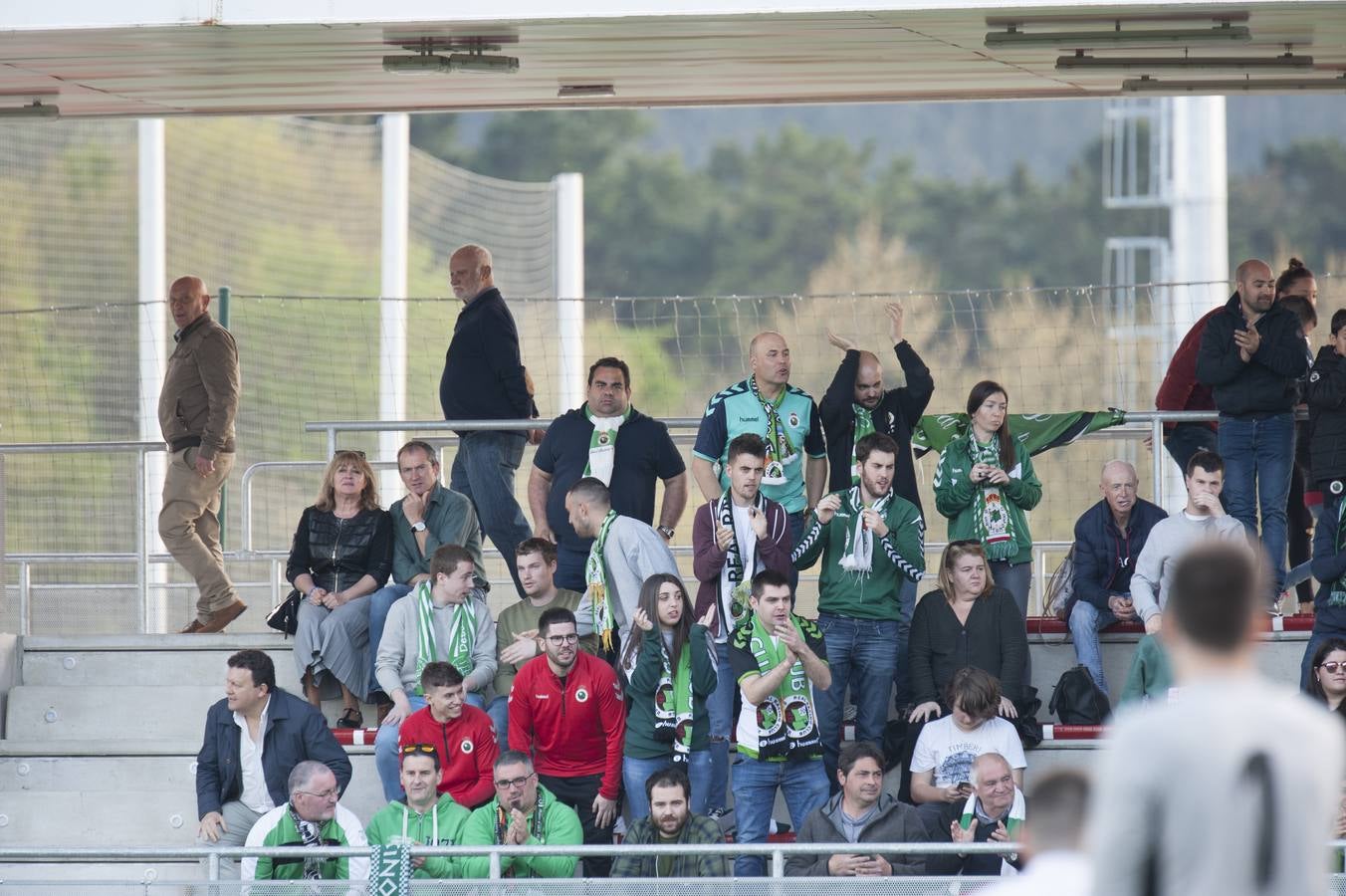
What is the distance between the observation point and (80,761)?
381 inches

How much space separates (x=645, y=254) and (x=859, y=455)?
35.3 meters

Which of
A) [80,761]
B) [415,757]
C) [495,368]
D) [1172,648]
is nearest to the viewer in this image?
[1172,648]

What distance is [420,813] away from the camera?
8305mm

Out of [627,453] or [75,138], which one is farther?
[75,138]

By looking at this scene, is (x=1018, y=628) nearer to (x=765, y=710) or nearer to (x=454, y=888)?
(x=765, y=710)

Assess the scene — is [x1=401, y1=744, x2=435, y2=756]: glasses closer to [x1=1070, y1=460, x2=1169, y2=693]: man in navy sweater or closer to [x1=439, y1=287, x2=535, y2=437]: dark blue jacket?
[x1=439, y1=287, x2=535, y2=437]: dark blue jacket

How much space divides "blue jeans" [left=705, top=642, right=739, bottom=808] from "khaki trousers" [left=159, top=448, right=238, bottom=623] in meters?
3.12

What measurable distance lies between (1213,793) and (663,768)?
545 cm

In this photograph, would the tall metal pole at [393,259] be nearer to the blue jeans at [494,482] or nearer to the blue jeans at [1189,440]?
the blue jeans at [494,482]

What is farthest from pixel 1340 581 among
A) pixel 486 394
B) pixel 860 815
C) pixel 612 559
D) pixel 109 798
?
pixel 109 798

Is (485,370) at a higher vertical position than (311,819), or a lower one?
higher

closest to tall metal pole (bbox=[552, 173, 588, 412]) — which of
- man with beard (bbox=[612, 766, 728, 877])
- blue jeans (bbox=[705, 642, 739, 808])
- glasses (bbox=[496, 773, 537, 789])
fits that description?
blue jeans (bbox=[705, 642, 739, 808])

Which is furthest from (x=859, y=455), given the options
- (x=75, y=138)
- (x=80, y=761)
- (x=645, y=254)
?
(x=645, y=254)

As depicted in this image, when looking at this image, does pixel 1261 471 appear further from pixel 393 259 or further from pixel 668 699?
pixel 393 259
